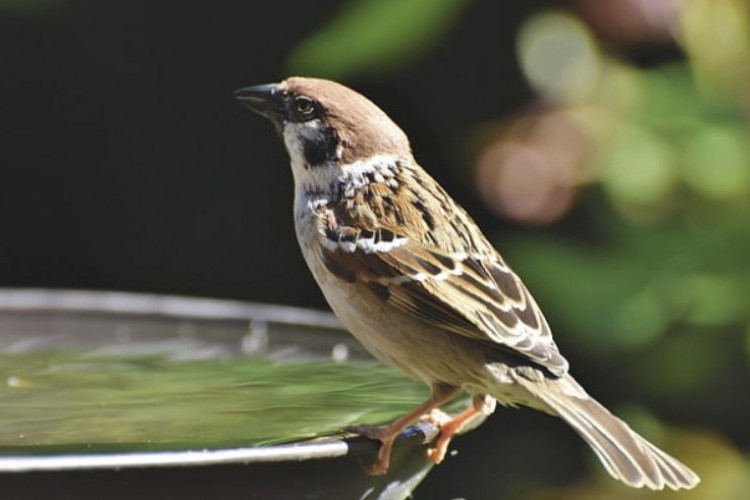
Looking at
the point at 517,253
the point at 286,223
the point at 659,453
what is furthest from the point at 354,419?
the point at 286,223

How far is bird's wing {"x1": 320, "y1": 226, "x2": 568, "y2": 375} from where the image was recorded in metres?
2.48

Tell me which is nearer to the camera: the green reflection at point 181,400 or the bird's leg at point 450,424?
the green reflection at point 181,400

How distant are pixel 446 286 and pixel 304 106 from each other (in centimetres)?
55

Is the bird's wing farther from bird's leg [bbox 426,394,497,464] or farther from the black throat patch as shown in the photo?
the black throat patch

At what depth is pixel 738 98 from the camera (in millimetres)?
3096

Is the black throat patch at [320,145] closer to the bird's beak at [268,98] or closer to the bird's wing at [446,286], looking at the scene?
the bird's beak at [268,98]

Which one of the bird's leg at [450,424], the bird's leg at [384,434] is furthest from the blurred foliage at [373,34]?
the bird's leg at [384,434]

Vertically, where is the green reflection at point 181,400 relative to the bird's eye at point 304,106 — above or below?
below

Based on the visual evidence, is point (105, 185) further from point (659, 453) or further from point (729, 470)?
point (659, 453)

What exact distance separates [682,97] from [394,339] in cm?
99

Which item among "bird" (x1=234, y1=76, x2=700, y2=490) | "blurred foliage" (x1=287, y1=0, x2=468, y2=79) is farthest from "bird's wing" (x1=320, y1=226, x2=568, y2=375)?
"blurred foliage" (x1=287, y1=0, x2=468, y2=79)

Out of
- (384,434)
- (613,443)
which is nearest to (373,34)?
(613,443)

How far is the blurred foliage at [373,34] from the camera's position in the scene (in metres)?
3.15

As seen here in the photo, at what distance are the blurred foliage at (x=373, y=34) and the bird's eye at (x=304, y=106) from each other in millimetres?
349
